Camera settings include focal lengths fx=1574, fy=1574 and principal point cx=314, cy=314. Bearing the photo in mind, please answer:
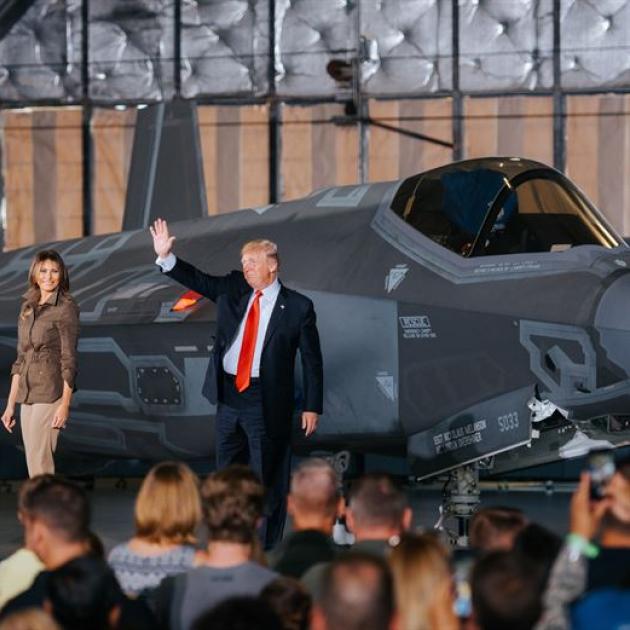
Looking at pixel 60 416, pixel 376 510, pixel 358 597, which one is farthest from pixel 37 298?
pixel 358 597

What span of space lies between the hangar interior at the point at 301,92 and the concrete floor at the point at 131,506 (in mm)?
5413

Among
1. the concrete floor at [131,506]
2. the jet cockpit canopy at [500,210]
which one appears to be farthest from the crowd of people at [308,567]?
the concrete floor at [131,506]

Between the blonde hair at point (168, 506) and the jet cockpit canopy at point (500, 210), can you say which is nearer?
the blonde hair at point (168, 506)

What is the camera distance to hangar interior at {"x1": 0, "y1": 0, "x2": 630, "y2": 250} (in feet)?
72.6

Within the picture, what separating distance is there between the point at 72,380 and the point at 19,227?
47.3 feet

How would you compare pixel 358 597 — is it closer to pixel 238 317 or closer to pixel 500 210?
pixel 238 317

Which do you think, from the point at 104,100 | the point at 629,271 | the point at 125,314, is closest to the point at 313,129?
the point at 104,100

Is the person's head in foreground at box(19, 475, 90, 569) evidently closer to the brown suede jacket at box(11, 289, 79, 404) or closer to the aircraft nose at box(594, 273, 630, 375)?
the brown suede jacket at box(11, 289, 79, 404)

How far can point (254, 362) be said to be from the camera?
32.7ft

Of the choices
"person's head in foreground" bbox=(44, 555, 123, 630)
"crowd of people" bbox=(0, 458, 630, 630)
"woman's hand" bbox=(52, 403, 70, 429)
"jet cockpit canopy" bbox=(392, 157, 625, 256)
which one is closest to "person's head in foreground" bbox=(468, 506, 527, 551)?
"crowd of people" bbox=(0, 458, 630, 630)

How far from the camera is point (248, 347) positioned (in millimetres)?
10000

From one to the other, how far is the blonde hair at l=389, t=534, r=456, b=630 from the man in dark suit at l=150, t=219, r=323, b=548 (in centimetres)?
458

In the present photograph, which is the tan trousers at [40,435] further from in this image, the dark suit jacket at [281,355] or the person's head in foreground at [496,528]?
the person's head in foreground at [496,528]

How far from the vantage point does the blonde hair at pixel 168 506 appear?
6547 mm
